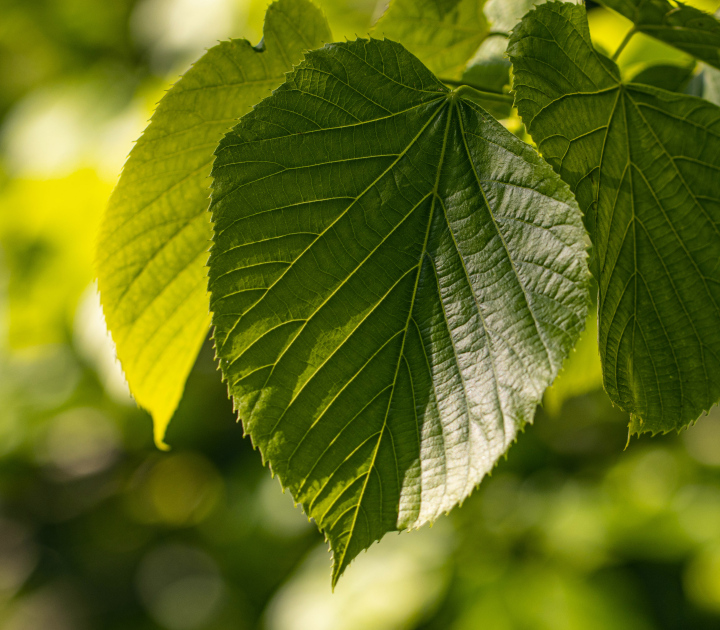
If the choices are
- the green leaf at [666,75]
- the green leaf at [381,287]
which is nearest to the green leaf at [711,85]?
the green leaf at [666,75]

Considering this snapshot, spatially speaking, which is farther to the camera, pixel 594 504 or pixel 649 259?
pixel 594 504

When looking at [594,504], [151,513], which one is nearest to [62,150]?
[594,504]

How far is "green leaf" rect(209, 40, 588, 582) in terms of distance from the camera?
52cm

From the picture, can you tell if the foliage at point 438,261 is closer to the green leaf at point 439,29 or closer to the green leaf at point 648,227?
the green leaf at point 648,227

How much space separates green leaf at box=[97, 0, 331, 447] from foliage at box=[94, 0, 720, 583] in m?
0.02

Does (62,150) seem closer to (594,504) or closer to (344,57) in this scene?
(344,57)

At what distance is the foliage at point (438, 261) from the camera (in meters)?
0.52

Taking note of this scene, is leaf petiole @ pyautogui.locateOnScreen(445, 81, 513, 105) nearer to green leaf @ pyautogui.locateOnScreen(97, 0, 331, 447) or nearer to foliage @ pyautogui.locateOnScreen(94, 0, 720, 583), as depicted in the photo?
foliage @ pyautogui.locateOnScreen(94, 0, 720, 583)

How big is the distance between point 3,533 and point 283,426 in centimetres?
447

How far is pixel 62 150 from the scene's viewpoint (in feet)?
5.76

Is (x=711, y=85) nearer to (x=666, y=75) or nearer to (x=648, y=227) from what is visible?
(x=666, y=75)

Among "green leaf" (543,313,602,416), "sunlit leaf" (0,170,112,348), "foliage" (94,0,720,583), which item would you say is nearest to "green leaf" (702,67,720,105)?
"foliage" (94,0,720,583)

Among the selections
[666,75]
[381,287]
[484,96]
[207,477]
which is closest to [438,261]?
[381,287]

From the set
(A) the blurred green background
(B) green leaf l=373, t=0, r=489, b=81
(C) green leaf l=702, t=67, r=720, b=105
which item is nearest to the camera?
(B) green leaf l=373, t=0, r=489, b=81
